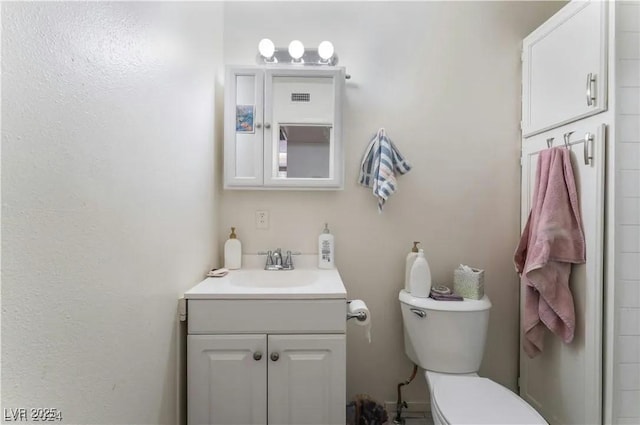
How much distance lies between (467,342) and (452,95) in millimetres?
1298

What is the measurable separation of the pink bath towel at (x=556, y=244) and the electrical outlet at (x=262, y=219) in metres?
1.28

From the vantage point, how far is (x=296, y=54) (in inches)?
55.3

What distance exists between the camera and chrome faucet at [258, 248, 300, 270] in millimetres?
1465

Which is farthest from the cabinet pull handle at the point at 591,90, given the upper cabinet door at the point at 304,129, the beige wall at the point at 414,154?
the upper cabinet door at the point at 304,129

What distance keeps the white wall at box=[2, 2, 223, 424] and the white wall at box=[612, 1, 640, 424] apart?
1661mm

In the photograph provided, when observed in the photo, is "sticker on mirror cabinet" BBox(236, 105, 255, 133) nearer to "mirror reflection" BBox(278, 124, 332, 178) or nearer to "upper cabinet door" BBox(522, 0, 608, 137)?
"mirror reflection" BBox(278, 124, 332, 178)

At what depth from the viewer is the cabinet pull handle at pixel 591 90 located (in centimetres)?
110

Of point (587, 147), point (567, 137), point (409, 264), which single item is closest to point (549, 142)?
point (567, 137)

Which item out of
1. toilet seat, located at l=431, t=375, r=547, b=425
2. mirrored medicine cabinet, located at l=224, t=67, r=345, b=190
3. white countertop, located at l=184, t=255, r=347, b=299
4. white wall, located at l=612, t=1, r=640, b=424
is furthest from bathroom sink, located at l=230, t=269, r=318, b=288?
white wall, located at l=612, t=1, r=640, b=424

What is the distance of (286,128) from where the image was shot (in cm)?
142

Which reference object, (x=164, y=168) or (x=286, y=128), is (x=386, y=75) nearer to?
(x=286, y=128)

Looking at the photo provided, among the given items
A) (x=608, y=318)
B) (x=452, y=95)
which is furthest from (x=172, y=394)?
(x=452, y=95)

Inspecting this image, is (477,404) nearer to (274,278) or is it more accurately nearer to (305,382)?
(305,382)

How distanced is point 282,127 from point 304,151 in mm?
167
